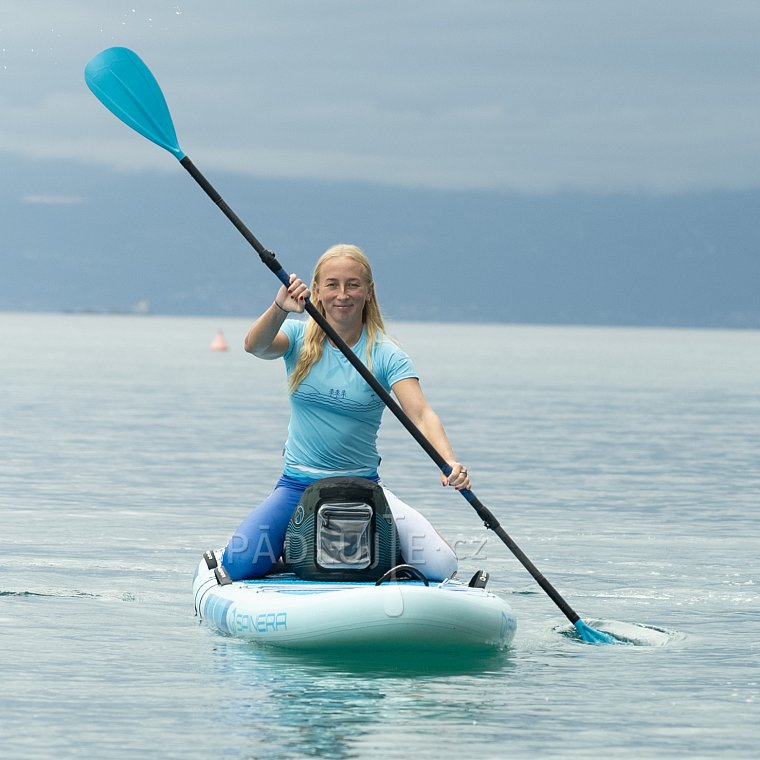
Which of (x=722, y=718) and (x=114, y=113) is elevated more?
(x=114, y=113)

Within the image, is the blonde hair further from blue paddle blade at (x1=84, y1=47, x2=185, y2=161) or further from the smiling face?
blue paddle blade at (x1=84, y1=47, x2=185, y2=161)

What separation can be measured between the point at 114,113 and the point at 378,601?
3.61 metres

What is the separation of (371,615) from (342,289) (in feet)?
5.89

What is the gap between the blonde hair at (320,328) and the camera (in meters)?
9.48

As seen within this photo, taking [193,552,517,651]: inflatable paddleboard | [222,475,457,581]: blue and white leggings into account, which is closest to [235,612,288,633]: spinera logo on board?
[193,552,517,651]: inflatable paddleboard

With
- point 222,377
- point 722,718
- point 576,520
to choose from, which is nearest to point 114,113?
point 722,718

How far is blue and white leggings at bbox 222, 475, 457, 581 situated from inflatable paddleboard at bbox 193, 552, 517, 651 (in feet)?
0.48

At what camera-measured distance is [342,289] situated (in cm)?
942

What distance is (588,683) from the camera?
8.84 meters

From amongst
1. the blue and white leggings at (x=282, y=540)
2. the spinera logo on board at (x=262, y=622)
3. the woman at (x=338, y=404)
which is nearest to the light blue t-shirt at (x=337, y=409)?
the woman at (x=338, y=404)

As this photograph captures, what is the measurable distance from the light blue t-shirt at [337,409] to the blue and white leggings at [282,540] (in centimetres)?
17

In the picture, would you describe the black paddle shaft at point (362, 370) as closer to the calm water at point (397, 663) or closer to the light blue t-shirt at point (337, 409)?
the light blue t-shirt at point (337, 409)

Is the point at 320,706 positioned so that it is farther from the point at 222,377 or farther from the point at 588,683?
the point at 222,377

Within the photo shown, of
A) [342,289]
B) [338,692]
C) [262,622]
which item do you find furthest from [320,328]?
[338,692]
